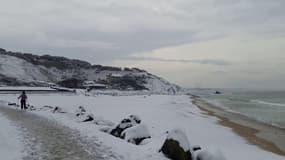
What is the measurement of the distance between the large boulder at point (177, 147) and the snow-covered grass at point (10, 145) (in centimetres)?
411

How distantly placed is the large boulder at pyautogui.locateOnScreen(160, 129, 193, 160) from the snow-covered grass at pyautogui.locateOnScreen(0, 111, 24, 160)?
411 centimetres

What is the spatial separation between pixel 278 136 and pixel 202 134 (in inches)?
222

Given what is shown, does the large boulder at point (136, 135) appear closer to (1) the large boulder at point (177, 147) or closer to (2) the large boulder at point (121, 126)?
(2) the large boulder at point (121, 126)

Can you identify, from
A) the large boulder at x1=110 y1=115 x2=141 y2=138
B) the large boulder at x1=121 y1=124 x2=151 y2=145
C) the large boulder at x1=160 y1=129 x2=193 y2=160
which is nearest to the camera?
the large boulder at x1=160 y1=129 x2=193 y2=160

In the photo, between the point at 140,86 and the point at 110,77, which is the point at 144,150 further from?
the point at 110,77

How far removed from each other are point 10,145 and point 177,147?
5.02 metres

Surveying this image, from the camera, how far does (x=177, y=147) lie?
1075 centimetres

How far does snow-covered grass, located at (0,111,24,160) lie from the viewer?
9.67 meters

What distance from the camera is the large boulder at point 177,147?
420 inches

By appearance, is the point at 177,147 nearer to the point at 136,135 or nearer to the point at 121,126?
the point at 136,135

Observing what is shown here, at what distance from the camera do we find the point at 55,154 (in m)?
10.1

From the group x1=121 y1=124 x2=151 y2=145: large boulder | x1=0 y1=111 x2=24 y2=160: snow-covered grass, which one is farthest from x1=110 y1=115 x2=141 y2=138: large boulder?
x1=0 y1=111 x2=24 y2=160: snow-covered grass

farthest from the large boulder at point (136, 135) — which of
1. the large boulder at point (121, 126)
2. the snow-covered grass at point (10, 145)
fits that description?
the snow-covered grass at point (10, 145)

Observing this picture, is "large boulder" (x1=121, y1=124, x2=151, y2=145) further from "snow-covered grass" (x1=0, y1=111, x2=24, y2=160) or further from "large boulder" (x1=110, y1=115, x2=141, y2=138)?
"snow-covered grass" (x1=0, y1=111, x2=24, y2=160)
